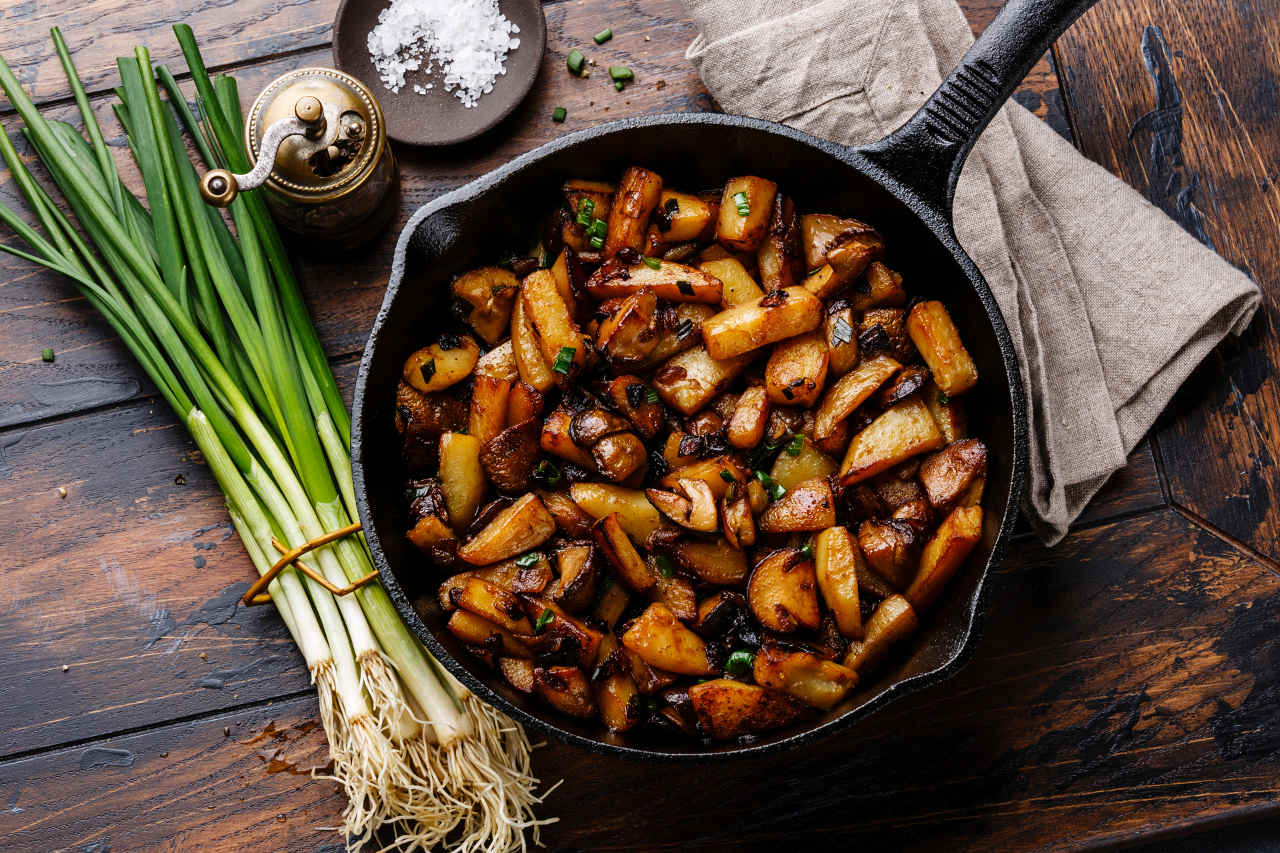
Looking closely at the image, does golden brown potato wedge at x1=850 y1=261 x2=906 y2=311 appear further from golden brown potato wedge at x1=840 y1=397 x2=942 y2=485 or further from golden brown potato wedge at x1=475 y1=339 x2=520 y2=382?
golden brown potato wedge at x1=475 y1=339 x2=520 y2=382

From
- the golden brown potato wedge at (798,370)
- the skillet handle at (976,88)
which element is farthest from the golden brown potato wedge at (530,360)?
the skillet handle at (976,88)

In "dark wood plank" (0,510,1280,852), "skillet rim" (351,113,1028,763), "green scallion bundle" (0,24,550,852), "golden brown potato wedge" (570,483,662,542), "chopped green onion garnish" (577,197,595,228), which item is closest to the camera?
"skillet rim" (351,113,1028,763)

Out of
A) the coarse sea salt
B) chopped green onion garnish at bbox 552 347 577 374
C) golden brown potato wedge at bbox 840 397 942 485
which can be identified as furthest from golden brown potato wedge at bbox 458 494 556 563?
the coarse sea salt

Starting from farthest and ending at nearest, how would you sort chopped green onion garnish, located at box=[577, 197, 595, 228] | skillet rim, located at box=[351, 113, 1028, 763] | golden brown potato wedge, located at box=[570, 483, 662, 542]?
chopped green onion garnish, located at box=[577, 197, 595, 228]
golden brown potato wedge, located at box=[570, 483, 662, 542]
skillet rim, located at box=[351, 113, 1028, 763]

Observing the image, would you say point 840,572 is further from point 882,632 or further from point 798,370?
point 798,370

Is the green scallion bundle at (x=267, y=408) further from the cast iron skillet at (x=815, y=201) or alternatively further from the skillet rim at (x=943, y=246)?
the skillet rim at (x=943, y=246)

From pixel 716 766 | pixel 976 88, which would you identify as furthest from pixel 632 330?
pixel 716 766

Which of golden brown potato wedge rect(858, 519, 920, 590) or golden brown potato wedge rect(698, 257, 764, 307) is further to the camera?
golden brown potato wedge rect(698, 257, 764, 307)
